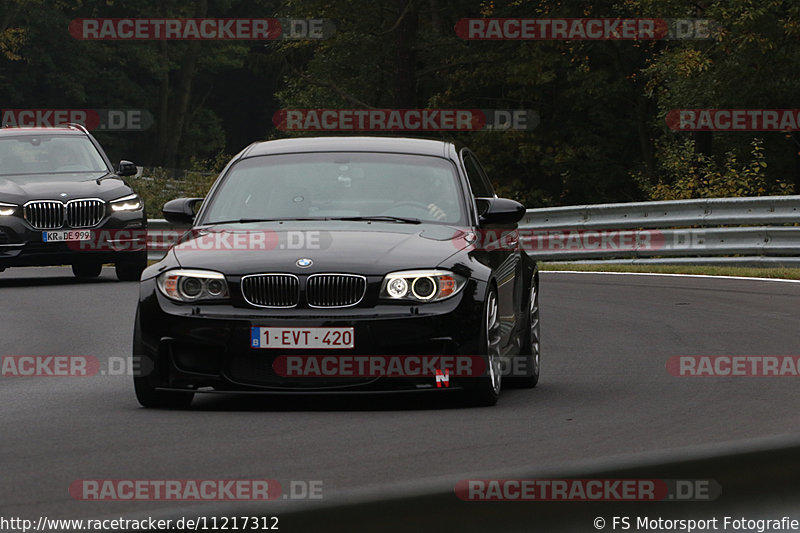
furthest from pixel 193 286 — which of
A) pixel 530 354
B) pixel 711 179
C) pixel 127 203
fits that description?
pixel 711 179

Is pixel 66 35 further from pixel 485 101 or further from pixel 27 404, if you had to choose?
pixel 27 404

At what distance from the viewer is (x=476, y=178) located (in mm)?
10391

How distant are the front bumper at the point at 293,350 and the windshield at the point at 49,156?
39.0 feet

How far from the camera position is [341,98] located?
156ft

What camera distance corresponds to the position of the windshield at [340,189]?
929cm

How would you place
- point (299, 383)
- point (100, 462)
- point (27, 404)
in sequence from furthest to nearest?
point (27, 404) < point (299, 383) < point (100, 462)

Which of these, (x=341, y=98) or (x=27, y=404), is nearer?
(x=27, y=404)

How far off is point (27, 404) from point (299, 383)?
5.75 feet

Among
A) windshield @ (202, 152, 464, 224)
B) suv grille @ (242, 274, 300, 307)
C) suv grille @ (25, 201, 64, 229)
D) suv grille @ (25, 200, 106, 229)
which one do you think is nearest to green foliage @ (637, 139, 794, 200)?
suv grille @ (25, 200, 106, 229)

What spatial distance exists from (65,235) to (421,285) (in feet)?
37.5

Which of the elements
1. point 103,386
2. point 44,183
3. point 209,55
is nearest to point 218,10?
point 209,55

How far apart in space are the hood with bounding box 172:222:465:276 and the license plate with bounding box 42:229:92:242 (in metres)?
10.2

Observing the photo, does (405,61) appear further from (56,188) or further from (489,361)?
(489,361)

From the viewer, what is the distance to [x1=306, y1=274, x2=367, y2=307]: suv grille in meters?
8.17
